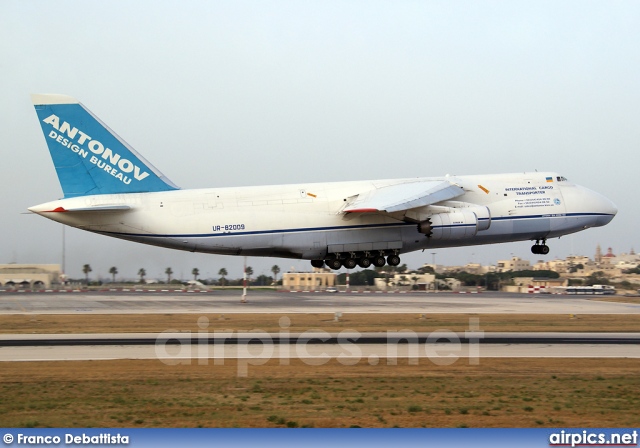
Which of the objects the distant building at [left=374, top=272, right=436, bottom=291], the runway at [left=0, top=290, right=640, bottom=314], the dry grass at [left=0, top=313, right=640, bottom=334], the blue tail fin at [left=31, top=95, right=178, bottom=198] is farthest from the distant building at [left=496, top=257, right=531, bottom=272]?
the blue tail fin at [left=31, top=95, right=178, bottom=198]

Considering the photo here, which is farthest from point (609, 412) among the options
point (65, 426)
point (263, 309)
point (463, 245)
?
point (263, 309)

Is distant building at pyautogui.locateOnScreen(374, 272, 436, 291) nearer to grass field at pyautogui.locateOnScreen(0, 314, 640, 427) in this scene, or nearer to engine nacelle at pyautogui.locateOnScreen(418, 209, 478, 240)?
engine nacelle at pyautogui.locateOnScreen(418, 209, 478, 240)

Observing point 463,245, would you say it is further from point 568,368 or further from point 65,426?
point 65,426

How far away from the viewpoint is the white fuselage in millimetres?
28062

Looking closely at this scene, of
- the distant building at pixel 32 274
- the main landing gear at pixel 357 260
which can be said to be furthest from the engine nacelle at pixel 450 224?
the distant building at pixel 32 274

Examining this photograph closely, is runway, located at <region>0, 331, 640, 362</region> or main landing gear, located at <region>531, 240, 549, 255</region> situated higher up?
main landing gear, located at <region>531, 240, 549, 255</region>

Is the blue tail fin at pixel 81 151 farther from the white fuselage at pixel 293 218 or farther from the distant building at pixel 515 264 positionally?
the distant building at pixel 515 264

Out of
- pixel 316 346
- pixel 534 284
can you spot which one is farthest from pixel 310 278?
pixel 316 346

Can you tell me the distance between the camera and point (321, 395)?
51.0ft

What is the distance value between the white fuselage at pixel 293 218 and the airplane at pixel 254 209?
0.12 feet

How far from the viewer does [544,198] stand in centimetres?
3059

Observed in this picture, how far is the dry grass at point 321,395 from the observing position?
1357 centimetres

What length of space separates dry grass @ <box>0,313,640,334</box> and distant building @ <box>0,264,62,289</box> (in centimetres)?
3234

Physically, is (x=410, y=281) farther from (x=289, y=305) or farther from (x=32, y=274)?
(x=32, y=274)
